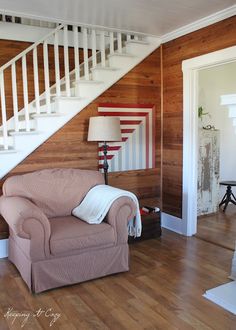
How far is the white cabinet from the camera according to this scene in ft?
15.8

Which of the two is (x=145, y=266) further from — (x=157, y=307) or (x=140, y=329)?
(x=140, y=329)

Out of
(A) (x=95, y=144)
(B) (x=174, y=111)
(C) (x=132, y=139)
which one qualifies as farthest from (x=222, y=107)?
(A) (x=95, y=144)

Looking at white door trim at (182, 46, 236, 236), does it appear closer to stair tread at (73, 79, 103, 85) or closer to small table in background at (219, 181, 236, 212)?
stair tread at (73, 79, 103, 85)

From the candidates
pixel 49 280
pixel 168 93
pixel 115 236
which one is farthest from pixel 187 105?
pixel 49 280

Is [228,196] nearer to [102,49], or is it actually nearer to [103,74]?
[103,74]

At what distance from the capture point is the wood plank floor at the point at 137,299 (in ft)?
7.40

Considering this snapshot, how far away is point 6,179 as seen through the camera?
334cm

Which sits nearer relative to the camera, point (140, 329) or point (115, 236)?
point (140, 329)

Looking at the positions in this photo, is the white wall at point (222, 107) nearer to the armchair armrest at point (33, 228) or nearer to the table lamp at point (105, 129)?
the table lamp at point (105, 129)

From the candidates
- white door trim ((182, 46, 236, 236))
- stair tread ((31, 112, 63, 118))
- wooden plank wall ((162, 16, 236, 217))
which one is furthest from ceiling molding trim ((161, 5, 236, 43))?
stair tread ((31, 112, 63, 118))

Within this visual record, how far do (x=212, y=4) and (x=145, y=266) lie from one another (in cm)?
260

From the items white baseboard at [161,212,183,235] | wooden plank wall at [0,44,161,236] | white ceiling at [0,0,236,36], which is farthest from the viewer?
white baseboard at [161,212,183,235]

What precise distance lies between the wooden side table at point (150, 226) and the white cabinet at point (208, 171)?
117 centimetres

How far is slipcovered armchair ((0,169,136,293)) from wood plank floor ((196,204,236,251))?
136cm
